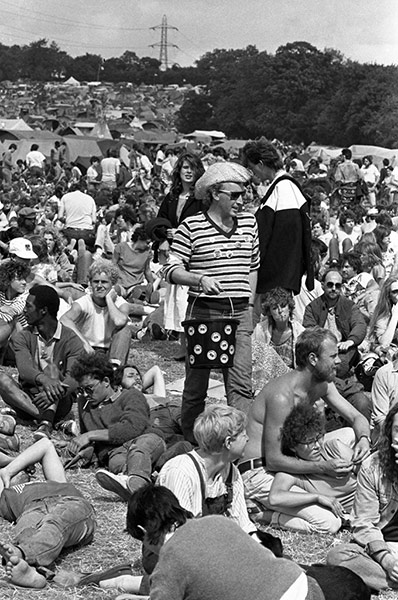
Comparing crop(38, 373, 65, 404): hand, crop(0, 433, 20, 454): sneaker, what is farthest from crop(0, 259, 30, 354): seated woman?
crop(0, 433, 20, 454): sneaker

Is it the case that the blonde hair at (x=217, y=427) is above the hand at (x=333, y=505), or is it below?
above

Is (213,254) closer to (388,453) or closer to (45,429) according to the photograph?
(45,429)

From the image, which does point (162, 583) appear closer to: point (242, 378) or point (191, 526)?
point (191, 526)

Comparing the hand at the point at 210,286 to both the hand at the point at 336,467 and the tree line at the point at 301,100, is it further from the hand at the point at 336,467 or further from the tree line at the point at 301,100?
the tree line at the point at 301,100

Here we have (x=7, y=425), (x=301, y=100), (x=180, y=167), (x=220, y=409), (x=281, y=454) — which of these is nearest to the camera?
(x=220, y=409)

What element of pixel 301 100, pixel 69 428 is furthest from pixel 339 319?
pixel 301 100

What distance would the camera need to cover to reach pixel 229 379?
6707 mm

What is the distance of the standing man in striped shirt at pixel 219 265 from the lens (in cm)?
661

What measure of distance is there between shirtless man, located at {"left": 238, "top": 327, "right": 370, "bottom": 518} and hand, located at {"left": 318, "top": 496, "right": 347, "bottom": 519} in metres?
0.14

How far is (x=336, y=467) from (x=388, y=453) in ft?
3.08

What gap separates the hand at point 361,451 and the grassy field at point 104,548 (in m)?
0.46

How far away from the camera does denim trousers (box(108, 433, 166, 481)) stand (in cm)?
603

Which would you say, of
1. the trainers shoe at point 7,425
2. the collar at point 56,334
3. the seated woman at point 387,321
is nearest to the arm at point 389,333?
the seated woman at point 387,321

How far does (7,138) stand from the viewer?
4431cm
